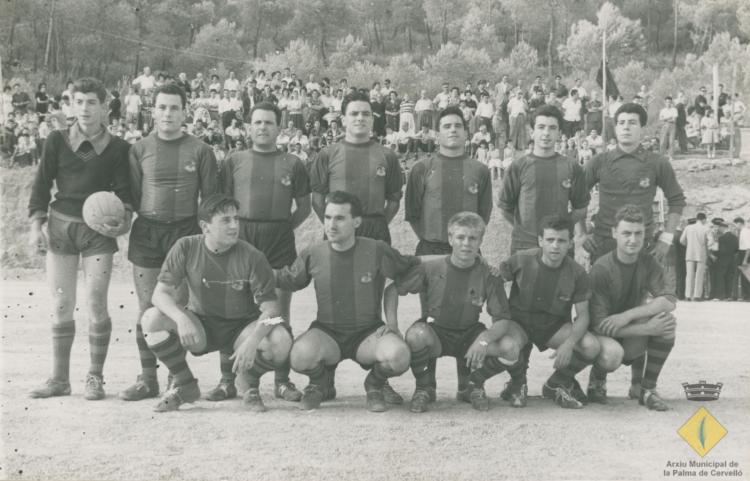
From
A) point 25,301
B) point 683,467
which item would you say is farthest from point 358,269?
point 25,301

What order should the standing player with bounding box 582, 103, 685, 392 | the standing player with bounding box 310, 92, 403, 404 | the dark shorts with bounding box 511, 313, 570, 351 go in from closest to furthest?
1. the dark shorts with bounding box 511, 313, 570, 351
2. the standing player with bounding box 310, 92, 403, 404
3. the standing player with bounding box 582, 103, 685, 392

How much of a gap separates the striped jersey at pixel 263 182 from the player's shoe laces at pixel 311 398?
1.43 meters

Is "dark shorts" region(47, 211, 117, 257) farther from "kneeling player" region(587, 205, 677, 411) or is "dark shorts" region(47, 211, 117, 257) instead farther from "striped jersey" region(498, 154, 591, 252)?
"kneeling player" region(587, 205, 677, 411)

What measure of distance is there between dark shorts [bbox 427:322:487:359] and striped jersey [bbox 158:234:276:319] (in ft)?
4.07

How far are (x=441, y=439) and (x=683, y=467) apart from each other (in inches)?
53.9

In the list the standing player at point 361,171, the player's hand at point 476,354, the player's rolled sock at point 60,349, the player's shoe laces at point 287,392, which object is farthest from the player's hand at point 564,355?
the player's rolled sock at point 60,349

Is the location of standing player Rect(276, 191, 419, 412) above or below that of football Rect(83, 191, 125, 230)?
below

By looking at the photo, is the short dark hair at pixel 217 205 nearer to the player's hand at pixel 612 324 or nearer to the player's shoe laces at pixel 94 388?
the player's shoe laces at pixel 94 388

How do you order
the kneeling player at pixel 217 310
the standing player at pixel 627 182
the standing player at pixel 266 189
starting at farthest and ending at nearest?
1. the standing player at pixel 627 182
2. the standing player at pixel 266 189
3. the kneeling player at pixel 217 310

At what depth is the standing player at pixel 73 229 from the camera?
5711 millimetres

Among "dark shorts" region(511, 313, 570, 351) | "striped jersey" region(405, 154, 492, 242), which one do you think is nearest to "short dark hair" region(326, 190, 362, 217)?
"striped jersey" region(405, 154, 492, 242)

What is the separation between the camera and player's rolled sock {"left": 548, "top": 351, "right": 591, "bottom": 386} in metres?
5.71

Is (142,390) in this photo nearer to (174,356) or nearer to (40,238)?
(174,356)

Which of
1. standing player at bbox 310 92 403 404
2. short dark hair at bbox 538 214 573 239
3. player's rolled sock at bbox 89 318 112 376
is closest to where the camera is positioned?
short dark hair at bbox 538 214 573 239
